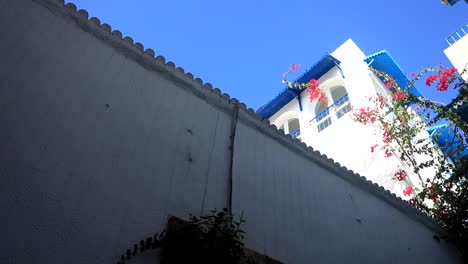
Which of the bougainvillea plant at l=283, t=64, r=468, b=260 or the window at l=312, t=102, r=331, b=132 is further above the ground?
the window at l=312, t=102, r=331, b=132

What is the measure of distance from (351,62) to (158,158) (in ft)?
32.2

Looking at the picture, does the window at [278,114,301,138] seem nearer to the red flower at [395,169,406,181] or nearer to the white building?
the white building

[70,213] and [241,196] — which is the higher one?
[241,196]

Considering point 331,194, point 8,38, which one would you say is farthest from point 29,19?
point 331,194

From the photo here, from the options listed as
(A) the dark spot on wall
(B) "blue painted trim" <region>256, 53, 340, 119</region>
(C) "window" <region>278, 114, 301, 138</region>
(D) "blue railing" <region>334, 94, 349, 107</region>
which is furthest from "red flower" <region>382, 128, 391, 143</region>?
(A) the dark spot on wall

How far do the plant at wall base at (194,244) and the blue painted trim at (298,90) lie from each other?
9.43 metres

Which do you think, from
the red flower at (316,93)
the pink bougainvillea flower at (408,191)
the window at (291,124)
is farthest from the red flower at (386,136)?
the window at (291,124)

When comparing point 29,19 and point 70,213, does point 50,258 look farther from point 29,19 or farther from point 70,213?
point 29,19

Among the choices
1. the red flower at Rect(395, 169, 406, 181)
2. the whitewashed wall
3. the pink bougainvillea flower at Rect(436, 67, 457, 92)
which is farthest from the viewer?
the red flower at Rect(395, 169, 406, 181)

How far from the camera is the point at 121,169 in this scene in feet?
11.6

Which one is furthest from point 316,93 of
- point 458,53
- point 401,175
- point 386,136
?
point 401,175

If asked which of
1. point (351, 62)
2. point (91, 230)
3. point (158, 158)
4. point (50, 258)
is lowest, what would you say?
point (50, 258)

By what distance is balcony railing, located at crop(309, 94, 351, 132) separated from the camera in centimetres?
1137

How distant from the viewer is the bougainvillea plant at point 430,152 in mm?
6562
